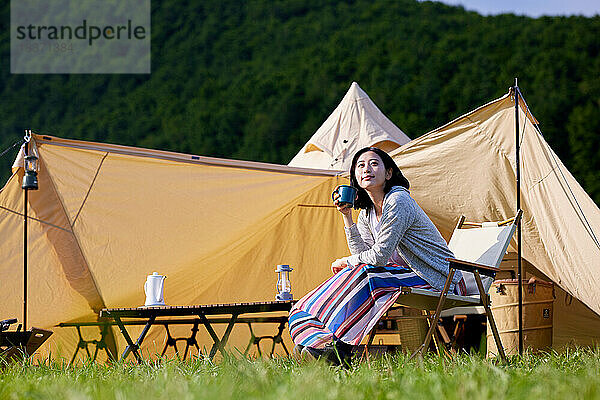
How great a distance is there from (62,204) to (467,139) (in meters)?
2.22

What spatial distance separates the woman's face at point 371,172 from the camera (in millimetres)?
2787

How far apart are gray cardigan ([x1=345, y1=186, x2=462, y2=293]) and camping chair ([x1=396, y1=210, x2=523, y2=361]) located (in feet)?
0.28

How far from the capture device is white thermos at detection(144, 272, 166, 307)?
3.47 m

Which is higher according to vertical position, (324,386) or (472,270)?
(472,270)

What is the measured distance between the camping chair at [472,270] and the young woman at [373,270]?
0.07 metres

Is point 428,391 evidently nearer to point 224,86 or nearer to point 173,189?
point 173,189

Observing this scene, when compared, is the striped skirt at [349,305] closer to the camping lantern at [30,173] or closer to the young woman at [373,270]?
the young woman at [373,270]

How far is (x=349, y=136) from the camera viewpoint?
6000 millimetres

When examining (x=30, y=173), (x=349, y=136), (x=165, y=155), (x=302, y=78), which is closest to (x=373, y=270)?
(x=165, y=155)

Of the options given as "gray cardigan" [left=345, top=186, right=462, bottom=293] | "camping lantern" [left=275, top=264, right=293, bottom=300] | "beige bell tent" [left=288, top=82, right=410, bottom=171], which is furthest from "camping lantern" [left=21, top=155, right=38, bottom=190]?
"beige bell tent" [left=288, top=82, right=410, bottom=171]

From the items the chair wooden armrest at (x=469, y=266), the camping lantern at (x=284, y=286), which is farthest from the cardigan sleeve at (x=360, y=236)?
the camping lantern at (x=284, y=286)

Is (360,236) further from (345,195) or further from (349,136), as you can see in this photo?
(349,136)

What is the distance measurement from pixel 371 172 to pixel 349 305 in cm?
56

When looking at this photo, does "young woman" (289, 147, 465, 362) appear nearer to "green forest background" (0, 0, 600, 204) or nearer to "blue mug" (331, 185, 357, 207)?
"blue mug" (331, 185, 357, 207)
